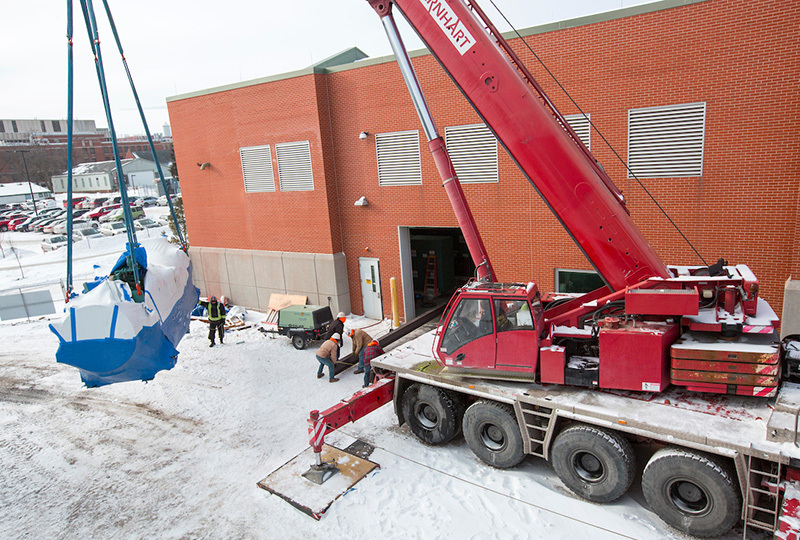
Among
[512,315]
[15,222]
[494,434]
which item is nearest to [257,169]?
[512,315]

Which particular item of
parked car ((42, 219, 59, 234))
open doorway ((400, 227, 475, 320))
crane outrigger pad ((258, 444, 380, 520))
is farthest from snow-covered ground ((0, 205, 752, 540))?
parked car ((42, 219, 59, 234))

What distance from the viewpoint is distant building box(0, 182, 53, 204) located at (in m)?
64.6

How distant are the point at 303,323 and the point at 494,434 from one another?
7.42 meters

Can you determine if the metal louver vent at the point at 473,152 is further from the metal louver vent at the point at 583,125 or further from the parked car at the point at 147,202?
the parked car at the point at 147,202

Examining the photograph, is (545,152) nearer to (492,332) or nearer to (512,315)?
(512,315)

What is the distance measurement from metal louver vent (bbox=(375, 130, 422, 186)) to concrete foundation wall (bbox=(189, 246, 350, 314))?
10.8ft

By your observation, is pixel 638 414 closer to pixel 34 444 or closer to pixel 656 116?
pixel 656 116

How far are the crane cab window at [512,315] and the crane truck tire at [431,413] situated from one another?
5.53 ft

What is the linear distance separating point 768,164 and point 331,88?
11.6 metres

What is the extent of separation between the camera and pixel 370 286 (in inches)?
656

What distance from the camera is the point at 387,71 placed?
47.3 ft

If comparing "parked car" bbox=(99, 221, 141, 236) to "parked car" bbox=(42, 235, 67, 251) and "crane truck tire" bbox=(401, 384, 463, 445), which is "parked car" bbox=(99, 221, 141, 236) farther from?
"crane truck tire" bbox=(401, 384, 463, 445)

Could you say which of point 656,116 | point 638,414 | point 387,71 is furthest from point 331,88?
point 638,414

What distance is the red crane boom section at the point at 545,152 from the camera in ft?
23.6
